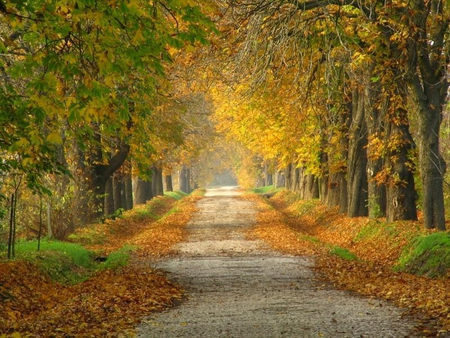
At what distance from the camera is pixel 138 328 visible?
961 centimetres

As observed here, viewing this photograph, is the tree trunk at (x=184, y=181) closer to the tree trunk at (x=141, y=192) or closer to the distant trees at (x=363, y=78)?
the tree trunk at (x=141, y=192)

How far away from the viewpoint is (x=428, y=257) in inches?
651

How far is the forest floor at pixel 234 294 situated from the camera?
952 centimetres

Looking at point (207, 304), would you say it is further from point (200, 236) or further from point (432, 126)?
point (200, 236)

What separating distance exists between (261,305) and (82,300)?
284 cm

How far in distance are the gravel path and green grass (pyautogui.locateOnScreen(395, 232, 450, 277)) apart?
7.72 feet

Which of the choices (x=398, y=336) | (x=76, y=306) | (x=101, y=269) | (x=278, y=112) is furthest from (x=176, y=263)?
(x=278, y=112)

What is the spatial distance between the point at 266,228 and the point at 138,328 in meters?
19.3

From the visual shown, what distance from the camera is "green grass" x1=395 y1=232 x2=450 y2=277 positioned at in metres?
15.4

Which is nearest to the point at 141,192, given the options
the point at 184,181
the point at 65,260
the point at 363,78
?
the point at 363,78

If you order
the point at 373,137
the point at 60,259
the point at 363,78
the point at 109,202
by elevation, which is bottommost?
the point at 60,259

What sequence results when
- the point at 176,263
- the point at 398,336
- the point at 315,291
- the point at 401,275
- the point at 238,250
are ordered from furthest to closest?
the point at 238,250 < the point at 176,263 < the point at 401,275 < the point at 315,291 < the point at 398,336

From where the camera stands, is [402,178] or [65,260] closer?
[65,260]

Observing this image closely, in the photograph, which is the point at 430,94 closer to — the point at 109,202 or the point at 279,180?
the point at 109,202
